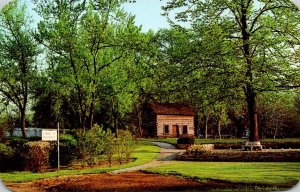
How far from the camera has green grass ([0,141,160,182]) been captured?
10.4m

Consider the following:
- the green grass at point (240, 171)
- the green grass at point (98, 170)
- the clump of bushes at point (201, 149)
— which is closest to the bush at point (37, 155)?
the green grass at point (98, 170)

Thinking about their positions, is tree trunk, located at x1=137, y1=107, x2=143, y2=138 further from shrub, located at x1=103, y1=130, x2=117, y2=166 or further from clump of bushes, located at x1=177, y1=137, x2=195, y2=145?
clump of bushes, located at x1=177, y1=137, x2=195, y2=145

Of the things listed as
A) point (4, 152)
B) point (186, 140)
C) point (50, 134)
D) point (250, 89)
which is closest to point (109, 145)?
point (50, 134)

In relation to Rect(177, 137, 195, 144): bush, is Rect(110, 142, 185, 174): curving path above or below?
below

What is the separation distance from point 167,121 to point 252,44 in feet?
7.75

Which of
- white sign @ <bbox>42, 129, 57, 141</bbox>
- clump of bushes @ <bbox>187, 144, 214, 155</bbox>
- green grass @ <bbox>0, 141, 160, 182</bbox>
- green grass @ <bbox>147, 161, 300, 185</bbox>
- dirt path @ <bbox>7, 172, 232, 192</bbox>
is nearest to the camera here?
dirt path @ <bbox>7, 172, 232, 192</bbox>

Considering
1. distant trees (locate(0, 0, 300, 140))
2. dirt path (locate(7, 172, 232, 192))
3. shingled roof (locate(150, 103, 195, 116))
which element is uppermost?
distant trees (locate(0, 0, 300, 140))

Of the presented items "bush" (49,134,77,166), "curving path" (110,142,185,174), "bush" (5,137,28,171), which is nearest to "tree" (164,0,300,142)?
"curving path" (110,142,185,174)

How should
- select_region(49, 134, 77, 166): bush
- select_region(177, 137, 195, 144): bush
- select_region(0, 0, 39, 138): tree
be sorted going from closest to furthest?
1. select_region(0, 0, 39, 138): tree
2. select_region(177, 137, 195, 144): bush
3. select_region(49, 134, 77, 166): bush

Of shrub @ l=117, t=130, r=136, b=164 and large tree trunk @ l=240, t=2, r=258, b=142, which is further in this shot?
shrub @ l=117, t=130, r=136, b=164

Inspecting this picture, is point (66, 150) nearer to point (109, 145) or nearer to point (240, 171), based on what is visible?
point (109, 145)

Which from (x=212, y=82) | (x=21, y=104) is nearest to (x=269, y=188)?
(x=212, y=82)

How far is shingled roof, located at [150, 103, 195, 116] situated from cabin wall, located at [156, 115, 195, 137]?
0.10 m

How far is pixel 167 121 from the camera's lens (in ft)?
36.2
